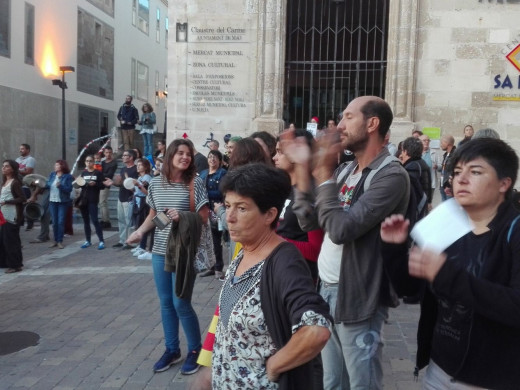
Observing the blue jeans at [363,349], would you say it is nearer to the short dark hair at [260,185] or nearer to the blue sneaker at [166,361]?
the short dark hair at [260,185]

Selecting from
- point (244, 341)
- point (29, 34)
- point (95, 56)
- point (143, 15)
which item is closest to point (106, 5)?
point (95, 56)

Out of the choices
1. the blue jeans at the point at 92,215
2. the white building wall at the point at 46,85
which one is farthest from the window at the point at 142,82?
the blue jeans at the point at 92,215

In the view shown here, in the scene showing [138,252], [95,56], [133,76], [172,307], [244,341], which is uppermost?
[95,56]

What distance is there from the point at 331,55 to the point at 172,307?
35.0 ft

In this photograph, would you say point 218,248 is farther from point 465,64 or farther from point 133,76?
point 133,76

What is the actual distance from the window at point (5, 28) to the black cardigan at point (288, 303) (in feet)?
62.8

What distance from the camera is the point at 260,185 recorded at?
2.25 meters

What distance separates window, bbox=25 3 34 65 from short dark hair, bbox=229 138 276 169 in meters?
18.2

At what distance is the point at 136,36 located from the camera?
29.9 metres

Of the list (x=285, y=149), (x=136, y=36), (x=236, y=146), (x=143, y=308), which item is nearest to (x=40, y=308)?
(x=143, y=308)

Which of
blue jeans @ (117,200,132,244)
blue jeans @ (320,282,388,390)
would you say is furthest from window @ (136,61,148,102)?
blue jeans @ (320,282,388,390)

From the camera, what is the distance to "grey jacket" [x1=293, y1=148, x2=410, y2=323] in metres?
2.65

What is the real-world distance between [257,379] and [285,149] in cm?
114

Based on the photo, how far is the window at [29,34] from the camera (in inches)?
792
